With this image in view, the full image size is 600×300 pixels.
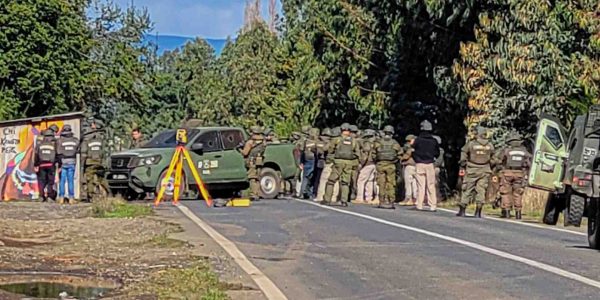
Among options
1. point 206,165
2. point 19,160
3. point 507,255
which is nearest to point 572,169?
point 507,255

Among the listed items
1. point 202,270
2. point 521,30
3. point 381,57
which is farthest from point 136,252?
point 381,57

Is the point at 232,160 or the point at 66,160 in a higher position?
the point at 232,160

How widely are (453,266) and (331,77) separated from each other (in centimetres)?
2946

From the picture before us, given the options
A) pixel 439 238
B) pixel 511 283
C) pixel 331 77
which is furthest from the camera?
pixel 331 77

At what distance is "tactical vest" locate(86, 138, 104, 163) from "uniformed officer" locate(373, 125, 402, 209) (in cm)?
658

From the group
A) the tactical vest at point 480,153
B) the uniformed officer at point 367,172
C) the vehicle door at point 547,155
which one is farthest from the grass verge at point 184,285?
the uniformed officer at point 367,172

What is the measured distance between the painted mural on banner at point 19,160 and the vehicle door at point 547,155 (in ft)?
35.2

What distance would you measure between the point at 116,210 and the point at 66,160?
3.80 m

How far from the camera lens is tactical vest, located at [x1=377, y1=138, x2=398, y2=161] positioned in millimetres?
25531

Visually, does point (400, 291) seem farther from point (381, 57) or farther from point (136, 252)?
point (381, 57)

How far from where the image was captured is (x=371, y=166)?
1053 inches

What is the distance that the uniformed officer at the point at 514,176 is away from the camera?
21.5m

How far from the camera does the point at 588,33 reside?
27688 mm

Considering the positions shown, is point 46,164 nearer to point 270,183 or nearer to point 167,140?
point 167,140
